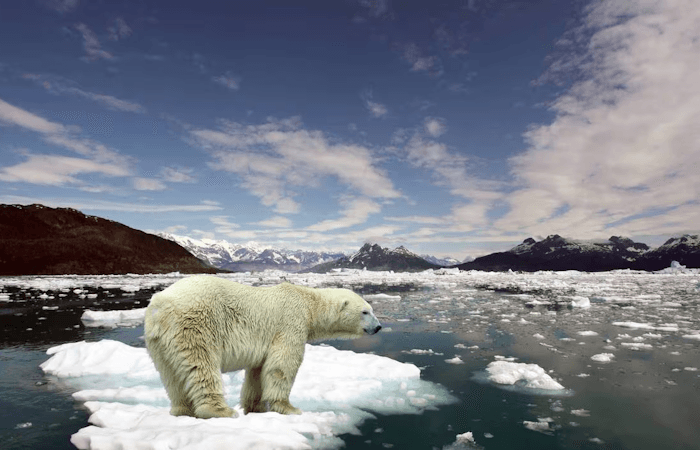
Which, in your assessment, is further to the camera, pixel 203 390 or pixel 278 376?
pixel 278 376

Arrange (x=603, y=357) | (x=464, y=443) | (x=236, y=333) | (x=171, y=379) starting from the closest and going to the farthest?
(x=171, y=379)
(x=236, y=333)
(x=464, y=443)
(x=603, y=357)

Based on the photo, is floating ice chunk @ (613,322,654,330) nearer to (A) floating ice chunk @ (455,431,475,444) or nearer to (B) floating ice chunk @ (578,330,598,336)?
(B) floating ice chunk @ (578,330,598,336)

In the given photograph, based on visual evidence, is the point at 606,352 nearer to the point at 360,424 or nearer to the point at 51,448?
the point at 360,424

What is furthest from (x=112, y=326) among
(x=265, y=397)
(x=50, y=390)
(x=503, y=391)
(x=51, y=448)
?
(x=503, y=391)

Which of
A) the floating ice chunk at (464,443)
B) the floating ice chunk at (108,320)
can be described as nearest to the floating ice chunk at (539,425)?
the floating ice chunk at (464,443)

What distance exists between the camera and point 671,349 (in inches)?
414

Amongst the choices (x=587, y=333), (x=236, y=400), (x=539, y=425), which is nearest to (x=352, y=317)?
(x=236, y=400)

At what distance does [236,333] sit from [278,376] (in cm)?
86

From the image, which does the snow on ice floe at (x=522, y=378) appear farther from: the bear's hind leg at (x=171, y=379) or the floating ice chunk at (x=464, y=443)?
the bear's hind leg at (x=171, y=379)

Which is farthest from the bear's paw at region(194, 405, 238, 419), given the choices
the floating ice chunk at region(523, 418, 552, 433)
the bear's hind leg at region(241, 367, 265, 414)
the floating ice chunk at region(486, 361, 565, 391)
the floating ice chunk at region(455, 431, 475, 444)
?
the floating ice chunk at region(486, 361, 565, 391)

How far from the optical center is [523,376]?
7949 millimetres

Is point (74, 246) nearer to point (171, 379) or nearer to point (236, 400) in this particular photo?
point (236, 400)

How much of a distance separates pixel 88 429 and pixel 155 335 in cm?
148

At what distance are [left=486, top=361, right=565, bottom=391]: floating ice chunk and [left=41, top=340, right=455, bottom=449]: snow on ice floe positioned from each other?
1.53m
